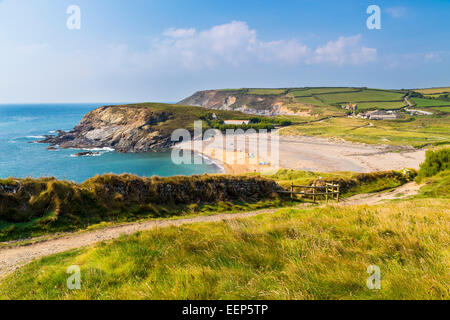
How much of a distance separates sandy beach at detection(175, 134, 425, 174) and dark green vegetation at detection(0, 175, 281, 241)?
98.5 feet

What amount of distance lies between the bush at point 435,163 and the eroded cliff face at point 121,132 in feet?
249

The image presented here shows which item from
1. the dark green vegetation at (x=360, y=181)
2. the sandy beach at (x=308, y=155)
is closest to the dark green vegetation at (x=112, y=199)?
the dark green vegetation at (x=360, y=181)

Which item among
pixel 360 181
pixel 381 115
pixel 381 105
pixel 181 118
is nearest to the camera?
pixel 360 181

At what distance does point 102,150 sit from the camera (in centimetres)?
8312

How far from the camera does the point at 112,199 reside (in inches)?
626

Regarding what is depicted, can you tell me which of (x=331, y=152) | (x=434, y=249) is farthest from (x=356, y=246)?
(x=331, y=152)

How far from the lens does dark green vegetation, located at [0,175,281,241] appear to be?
495 inches

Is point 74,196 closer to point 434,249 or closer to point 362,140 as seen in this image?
point 434,249

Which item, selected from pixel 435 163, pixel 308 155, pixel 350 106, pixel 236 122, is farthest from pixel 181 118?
pixel 350 106

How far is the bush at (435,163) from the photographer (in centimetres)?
2764

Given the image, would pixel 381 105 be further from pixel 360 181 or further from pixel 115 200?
pixel 115 200

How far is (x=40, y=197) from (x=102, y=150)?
76991mm

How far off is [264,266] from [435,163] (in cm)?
3383

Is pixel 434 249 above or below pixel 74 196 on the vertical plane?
above
